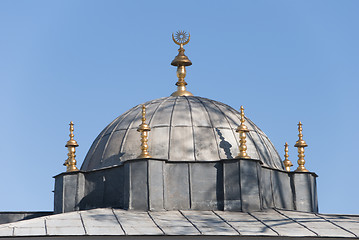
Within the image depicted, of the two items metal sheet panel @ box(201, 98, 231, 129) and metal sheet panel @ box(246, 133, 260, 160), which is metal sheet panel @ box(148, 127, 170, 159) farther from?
metal sheet panel @ box(246, 133, 260, 160)

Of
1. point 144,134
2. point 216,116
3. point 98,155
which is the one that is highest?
point 216,116

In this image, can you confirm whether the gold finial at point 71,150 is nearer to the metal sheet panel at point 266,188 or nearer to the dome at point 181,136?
the dome at point 181,136

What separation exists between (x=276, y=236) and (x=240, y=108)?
900 centimetres

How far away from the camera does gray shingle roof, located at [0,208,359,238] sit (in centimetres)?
4488

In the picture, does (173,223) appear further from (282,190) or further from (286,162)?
(286,162)

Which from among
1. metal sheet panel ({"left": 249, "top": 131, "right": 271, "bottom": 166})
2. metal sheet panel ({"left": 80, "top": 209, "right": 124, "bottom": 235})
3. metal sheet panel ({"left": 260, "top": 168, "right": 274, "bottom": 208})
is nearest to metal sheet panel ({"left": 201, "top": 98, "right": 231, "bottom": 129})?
metal sheet panel ({"left": 249, "top": 131, "right": 271, "bottom": 166})

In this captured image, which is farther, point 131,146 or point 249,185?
point 131,146

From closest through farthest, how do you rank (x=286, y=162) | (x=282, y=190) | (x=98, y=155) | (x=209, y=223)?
(x=209, y=223) < (x=282, y=190) < (x=98, y=155) < (x=286, y=162)

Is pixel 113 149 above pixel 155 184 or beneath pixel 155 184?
above

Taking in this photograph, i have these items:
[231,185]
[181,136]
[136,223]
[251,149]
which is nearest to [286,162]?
[251,149]

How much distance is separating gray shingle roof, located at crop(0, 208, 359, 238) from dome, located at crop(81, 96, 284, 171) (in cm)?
393

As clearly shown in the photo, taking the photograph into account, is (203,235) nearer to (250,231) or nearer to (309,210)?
(250,231)

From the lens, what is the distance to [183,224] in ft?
153

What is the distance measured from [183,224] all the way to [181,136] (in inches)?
282
